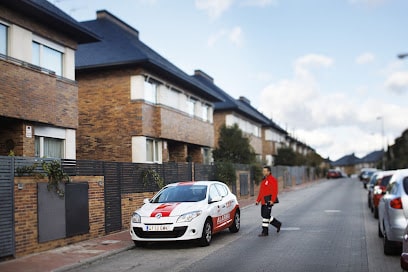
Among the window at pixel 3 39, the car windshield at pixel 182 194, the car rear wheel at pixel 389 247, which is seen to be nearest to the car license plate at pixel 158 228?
the car windshield at pixel 182 194

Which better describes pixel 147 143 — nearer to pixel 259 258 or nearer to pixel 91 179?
pixel 91 179

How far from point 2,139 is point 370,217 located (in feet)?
39.6

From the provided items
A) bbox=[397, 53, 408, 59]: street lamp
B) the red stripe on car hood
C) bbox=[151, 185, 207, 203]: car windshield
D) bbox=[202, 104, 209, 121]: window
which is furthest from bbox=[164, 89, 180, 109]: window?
the red stripe on car hood

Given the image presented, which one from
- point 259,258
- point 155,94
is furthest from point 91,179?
point 155,94

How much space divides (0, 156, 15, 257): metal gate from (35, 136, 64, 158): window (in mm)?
6076

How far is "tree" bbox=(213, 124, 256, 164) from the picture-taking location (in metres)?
31.6

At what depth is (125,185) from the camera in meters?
14.8

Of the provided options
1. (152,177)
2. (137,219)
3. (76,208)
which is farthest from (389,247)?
(152,177)

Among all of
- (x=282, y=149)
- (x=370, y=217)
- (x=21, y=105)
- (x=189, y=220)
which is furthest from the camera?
(x=282, y=149)

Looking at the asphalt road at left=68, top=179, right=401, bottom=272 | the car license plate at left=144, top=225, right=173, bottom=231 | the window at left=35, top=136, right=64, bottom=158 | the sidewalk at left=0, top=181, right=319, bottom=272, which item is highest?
the window at left=35, top=136, right=64, bottom=158

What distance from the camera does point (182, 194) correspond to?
40.6 ft

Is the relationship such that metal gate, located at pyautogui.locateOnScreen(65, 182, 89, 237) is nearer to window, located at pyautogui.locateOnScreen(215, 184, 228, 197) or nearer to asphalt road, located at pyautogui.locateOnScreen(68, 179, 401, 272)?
asphalt road, located at pyautogui.locateOnScreen(68, 179, 401, 272)

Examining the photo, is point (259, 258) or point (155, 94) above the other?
point (155, 94)

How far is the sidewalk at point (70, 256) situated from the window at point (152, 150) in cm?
1035
